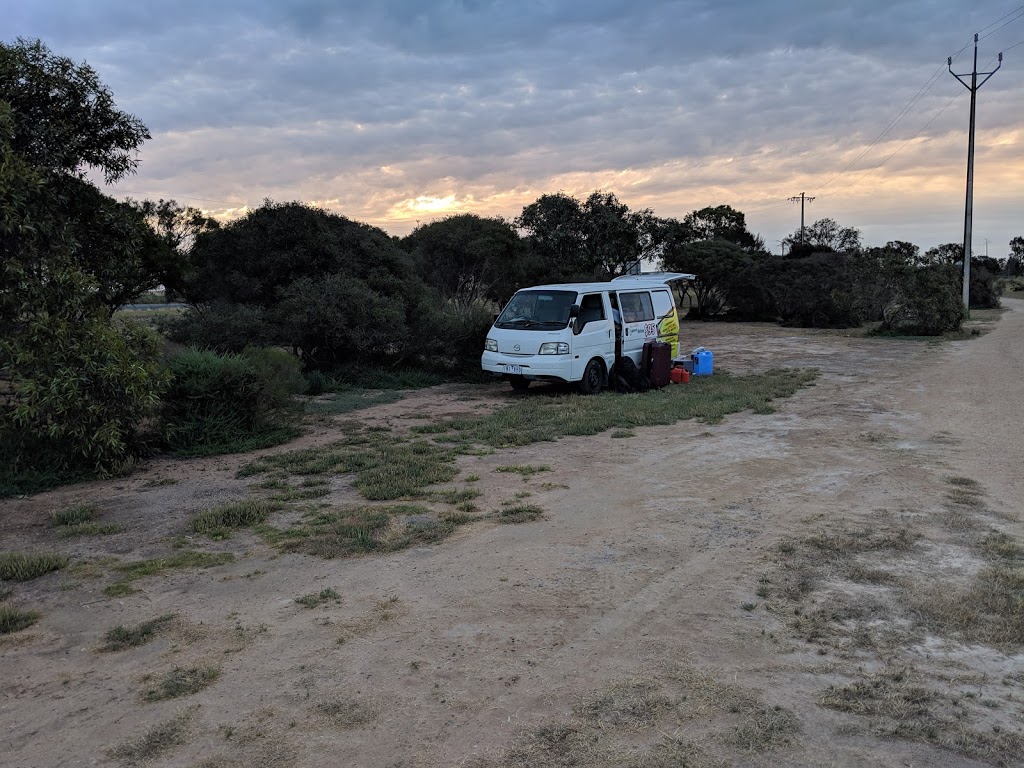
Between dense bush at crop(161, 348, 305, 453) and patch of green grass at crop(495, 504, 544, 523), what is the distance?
14.3 ft

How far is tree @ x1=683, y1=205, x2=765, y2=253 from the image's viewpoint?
4772 cm

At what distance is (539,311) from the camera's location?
13.9 metres

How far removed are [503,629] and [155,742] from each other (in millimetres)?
1821

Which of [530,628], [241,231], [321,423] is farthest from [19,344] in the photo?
[241,231]

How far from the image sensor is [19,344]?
7.39 m

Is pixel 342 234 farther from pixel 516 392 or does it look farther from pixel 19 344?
pixel 19 344

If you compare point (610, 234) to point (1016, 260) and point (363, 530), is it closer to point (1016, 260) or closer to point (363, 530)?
point (363, 530)

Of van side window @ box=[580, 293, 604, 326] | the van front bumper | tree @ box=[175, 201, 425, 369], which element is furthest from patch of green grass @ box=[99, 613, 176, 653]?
tree @ box=[175, 201, 425, 369]

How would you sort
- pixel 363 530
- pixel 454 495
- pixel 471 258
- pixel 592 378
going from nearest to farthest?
pixel 363 530
pixel 454 495
pixel 592 378
pixel 471 258

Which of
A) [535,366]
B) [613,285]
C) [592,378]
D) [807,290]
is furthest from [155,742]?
[807,290]

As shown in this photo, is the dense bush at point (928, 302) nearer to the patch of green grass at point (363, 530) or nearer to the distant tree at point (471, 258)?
the distant tree at point (471, 258)

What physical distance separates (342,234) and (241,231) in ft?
7.75

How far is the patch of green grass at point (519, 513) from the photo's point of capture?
6341 millimetres

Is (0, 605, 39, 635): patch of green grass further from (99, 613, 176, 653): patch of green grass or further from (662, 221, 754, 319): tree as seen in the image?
(662, 221, 754, 319): tree
